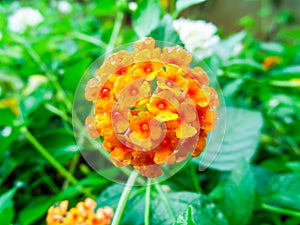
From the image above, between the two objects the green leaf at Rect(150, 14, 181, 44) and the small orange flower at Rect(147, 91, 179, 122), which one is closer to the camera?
the small orange flower at Rect(147, 91, 179, 122)

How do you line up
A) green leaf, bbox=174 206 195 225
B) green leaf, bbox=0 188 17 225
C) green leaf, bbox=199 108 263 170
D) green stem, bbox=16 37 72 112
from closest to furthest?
green leaf, bbox=174 206 195 225, green leaf, bbox=0 188 17 225, green leaf, bbox=199 108 263 170, green stem, bbox=16 37 72 112

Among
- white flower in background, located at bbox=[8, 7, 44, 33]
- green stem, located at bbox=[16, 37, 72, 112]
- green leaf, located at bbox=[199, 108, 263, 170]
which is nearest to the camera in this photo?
green leaf, located at bbox=[199, 108, 263, 170]

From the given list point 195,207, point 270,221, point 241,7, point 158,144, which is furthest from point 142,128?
point 241,7

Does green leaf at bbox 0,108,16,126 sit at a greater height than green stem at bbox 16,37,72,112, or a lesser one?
lesser

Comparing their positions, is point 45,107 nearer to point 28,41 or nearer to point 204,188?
point 28,41

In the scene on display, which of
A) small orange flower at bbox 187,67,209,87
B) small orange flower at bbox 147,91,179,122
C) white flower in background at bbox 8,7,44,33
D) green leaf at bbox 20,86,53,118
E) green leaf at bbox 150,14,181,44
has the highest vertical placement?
white flower in background at bbox 8,7,44,33

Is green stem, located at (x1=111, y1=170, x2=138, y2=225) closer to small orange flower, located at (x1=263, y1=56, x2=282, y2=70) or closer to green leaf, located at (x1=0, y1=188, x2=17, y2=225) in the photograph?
green leaf, located at (x1=0, y1=188, x2=17, y2=225)

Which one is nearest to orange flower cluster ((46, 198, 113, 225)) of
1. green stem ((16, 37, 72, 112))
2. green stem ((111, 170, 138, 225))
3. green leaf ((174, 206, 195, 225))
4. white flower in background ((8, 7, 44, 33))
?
green stem ((111, 170, 138, 225))

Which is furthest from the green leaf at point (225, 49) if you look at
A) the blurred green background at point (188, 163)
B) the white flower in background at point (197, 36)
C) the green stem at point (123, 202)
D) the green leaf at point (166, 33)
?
the green stem at point (123, 202)
